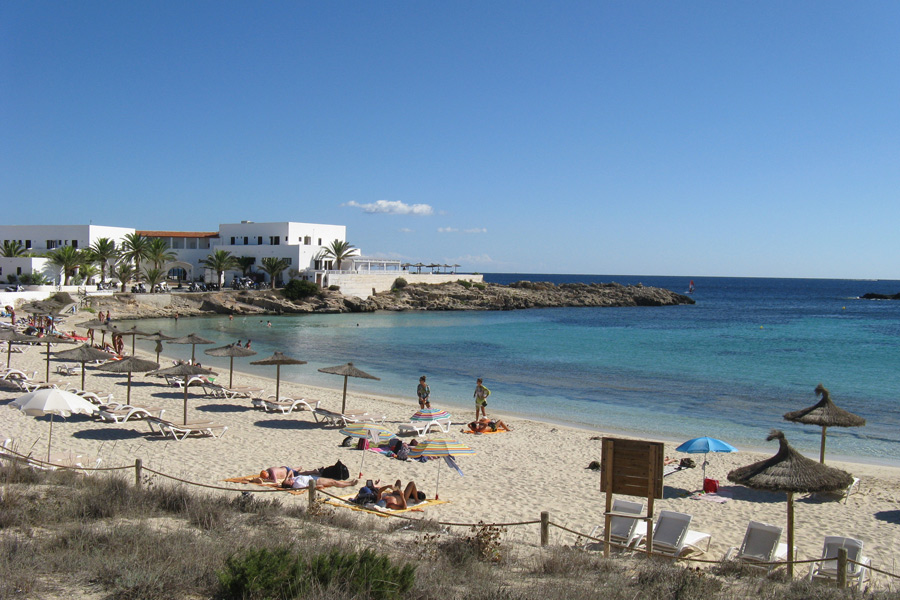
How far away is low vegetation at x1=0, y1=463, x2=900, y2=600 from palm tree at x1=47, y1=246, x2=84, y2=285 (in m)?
49.9

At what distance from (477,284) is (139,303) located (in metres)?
42.5

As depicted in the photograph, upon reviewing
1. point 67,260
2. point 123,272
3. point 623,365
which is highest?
point 67,260

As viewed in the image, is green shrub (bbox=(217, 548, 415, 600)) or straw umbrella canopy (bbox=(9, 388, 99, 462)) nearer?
green shrub (bbox=(217, 548, 415, 600))

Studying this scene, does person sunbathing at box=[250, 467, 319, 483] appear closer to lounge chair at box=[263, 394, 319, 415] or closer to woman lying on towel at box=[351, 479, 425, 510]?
woman lying on towel at box=[351, 479, 425, 510]

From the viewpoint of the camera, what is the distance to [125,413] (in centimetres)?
1553

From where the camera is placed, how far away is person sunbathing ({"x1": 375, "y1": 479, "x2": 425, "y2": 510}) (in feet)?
34.0

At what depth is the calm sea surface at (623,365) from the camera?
20216mm

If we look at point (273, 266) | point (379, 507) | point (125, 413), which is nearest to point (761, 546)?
point (379, 507)

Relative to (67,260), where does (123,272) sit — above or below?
below

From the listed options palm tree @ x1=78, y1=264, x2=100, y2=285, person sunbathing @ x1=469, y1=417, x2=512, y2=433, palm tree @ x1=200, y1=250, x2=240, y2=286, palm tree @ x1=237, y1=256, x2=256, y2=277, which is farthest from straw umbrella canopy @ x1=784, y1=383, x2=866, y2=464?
palm tree @ x1=237, y1=256, x2=256, y2=277

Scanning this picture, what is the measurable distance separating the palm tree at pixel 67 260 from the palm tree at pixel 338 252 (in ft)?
78.5

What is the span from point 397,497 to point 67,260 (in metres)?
Answer: 51.6

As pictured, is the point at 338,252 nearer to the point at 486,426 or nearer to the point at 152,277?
the point at 152,277

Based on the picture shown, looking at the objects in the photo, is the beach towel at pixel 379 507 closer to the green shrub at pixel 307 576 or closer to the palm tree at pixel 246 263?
the green shrub at pixel 307 576
